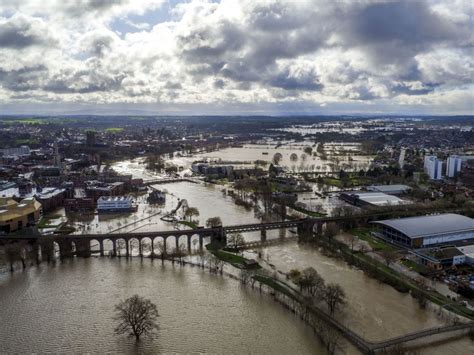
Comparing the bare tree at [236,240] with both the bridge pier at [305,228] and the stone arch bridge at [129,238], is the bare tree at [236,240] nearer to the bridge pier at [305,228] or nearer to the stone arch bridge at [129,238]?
the stone arch bridge at [129,238]

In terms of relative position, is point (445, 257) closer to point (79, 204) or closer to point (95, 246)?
point (95, 246)

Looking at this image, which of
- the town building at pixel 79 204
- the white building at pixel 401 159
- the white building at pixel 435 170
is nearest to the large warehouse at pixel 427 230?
the town building at pixel 79 204

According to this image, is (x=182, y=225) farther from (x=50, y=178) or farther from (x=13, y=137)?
(x=13, y=137)

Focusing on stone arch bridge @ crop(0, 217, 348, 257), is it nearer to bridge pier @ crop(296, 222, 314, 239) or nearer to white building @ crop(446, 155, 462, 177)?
bridge pier @ crop(296, 222, 314, 239)

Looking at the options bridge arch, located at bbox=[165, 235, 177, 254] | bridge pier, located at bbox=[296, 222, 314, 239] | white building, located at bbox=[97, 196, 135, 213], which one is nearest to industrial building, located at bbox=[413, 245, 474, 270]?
bridge pier, located at bbox=[296, 222, 314, 239]

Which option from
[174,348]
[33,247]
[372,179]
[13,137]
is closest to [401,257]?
[174,348]

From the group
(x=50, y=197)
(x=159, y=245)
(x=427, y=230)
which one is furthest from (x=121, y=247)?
(x=427, y=230)
